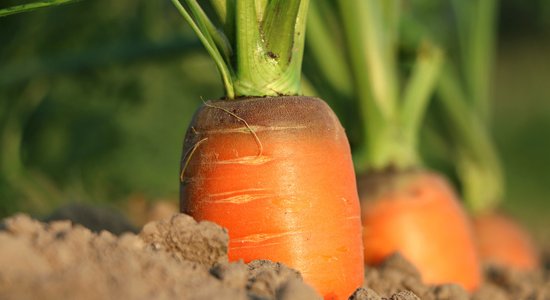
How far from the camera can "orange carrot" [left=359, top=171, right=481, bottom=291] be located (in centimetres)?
280

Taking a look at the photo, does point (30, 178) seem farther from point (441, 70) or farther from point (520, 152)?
point (520, 152)

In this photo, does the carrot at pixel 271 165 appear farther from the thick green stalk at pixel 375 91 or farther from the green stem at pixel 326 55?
the green stem at pixel 326 55

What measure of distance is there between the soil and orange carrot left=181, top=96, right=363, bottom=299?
0.43 feet

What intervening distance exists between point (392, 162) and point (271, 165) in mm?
1102

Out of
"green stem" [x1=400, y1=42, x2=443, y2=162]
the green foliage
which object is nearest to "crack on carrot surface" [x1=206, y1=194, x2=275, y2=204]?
"green stem" [x1=400, y1=42, x2=443, y2=162]

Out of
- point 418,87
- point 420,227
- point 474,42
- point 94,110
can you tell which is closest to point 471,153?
point 474,42

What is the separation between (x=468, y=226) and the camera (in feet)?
9.89

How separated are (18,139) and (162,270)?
3464 mm

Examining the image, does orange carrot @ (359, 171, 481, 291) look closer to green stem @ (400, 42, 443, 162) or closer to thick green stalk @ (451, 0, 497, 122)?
green stem @ (400, 42, 443, 162)

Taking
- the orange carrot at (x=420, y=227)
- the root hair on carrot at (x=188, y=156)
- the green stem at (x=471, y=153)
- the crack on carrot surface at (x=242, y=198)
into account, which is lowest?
the green stem at (x=471, y=153)

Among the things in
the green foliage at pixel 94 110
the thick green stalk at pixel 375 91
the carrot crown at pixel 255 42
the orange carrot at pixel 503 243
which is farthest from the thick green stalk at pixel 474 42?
the carrot crown at pixel 255 42

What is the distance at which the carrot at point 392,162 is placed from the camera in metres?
2.82

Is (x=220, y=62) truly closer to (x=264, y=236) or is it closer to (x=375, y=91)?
(x=264, y=236)

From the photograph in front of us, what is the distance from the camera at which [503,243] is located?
3.92 meters
